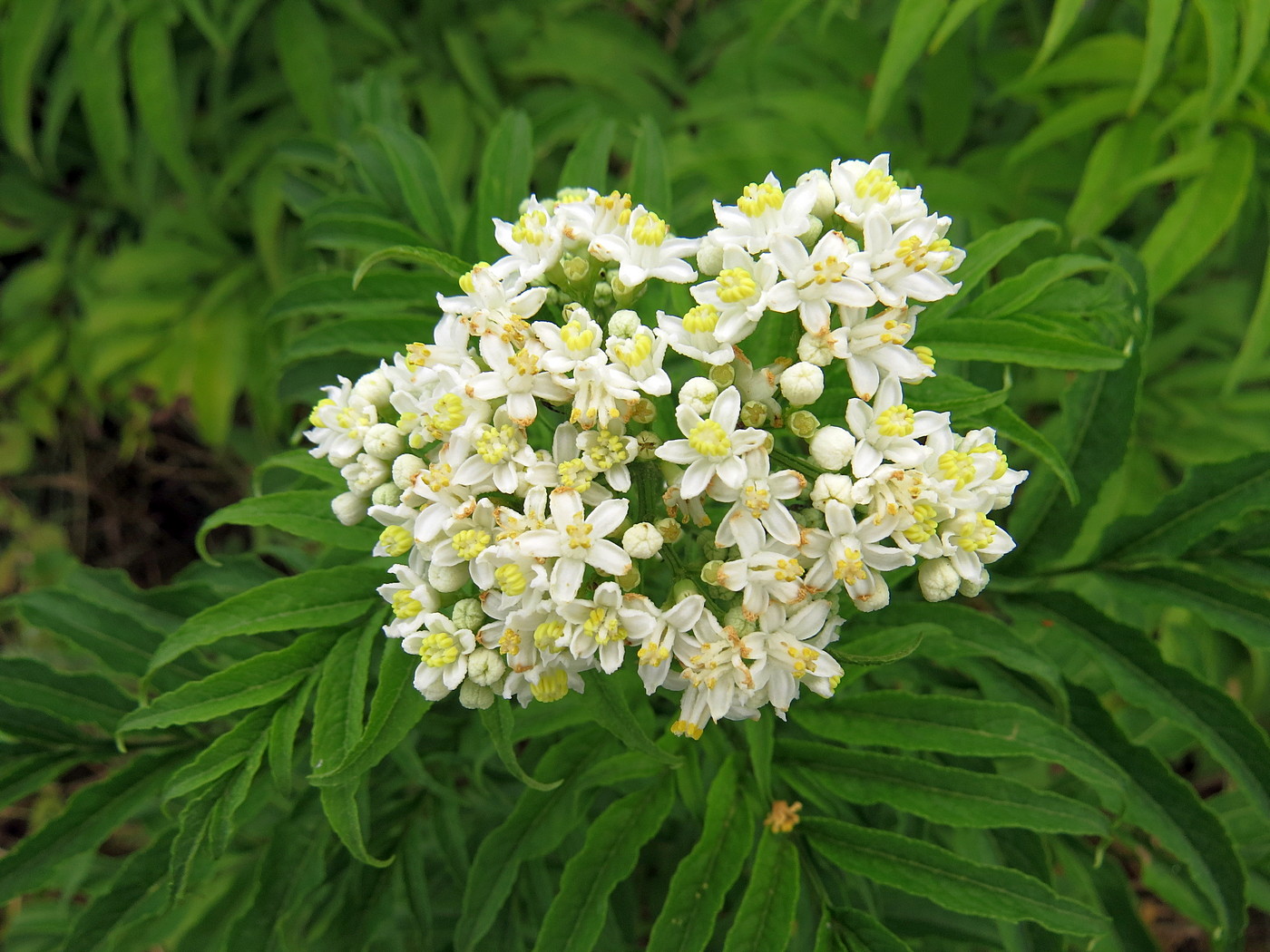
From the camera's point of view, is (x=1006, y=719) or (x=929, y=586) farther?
(x=1006, y=719)

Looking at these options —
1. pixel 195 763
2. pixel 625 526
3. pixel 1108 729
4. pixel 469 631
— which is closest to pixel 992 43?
pixel 1108 729

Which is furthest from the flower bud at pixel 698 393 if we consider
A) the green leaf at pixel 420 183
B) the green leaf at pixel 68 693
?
the green leaf at pixel 68 693

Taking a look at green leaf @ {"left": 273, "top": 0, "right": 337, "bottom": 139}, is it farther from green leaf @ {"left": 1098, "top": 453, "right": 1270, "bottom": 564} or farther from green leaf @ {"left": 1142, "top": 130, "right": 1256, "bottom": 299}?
green leaf @ {"left": 1098, "top": 453, "right": 1270, "bottom": 564}

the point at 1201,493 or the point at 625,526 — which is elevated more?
the point at 1201,493

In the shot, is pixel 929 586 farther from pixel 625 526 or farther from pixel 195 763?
pixel 195 763

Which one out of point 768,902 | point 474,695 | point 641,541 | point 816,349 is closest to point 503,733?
point 474,695

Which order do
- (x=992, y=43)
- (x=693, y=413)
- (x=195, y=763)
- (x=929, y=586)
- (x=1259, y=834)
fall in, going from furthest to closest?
(x=992, y=43), (x=1259, y=834), (x=195, y=763), (x=929, y=586), (x=693, y=413)

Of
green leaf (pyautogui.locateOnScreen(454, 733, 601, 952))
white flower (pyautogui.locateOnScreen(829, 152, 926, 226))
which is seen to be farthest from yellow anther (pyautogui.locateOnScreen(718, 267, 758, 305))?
green leaf (pyautogui.locateOnScreen(454, 733, 601, 952))

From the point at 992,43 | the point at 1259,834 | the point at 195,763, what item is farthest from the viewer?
the point at 992,43
